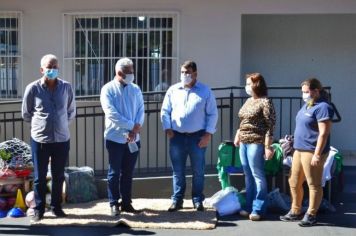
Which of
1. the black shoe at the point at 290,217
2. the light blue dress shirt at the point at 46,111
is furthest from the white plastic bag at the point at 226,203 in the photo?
the light blue dress shirt at the point at 46,111

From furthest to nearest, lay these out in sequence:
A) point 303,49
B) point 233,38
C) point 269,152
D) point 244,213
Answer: point 303,49
point 233,38
point 244,213
point 269,152

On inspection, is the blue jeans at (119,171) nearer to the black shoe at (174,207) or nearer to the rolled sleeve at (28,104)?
the black shoe at (174,207)

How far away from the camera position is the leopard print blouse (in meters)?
6.64

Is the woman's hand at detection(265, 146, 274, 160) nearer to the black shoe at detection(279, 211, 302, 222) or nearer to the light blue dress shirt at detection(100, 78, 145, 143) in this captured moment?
the black shoe at detection(279, 211, 302, 222)

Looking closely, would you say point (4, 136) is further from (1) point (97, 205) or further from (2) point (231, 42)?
(2) point (231, 42)

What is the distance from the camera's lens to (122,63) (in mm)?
6672

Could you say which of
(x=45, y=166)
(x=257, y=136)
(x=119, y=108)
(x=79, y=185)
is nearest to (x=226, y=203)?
(x=257, y=136)

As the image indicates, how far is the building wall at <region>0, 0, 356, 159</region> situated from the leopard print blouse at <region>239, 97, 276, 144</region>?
2066mm

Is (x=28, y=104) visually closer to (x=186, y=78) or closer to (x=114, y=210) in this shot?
(x=114, y=210)

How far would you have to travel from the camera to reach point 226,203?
7.10 metres

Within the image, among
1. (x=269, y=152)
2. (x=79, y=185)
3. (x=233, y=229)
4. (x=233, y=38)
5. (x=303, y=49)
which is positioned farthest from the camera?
(x=303, y=49)

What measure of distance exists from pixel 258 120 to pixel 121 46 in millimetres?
3044

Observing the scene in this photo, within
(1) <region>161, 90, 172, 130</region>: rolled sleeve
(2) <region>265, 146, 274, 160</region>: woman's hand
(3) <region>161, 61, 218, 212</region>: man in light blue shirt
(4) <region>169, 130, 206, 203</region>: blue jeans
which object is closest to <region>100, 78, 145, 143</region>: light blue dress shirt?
(1) <region>161, 90, 172, 130</region>: rolled sleeve

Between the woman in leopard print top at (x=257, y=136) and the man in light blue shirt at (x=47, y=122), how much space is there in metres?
2.03
